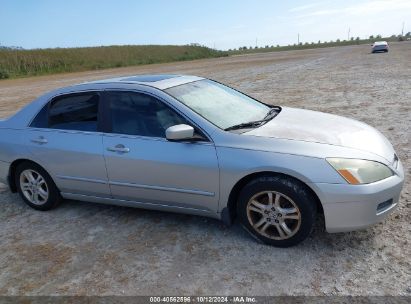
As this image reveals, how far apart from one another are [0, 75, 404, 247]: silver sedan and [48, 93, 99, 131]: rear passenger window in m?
0.01

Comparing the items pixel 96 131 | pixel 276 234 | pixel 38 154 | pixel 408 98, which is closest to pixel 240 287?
pixel 276 234

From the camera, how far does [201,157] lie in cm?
353

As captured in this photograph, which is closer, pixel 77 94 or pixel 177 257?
pixel 177 257

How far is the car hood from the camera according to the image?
3.48 meters

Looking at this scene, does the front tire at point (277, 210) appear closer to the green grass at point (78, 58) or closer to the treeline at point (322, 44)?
the green grass at point (78, 58)

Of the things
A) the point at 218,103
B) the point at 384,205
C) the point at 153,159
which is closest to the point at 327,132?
the point at 384,205

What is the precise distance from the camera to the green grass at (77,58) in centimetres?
3875

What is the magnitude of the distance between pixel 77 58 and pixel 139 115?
4473cm

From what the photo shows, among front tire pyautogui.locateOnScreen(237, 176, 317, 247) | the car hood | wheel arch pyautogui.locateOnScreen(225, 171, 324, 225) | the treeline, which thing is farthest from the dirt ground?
the treeline

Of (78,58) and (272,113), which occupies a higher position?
(272,113)

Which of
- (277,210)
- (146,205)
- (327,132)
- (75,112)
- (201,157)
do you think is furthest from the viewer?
(75,112)

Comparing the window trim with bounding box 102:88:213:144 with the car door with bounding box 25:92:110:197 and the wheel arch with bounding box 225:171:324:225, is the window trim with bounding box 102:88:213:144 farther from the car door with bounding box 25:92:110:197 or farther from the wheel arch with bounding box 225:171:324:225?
the wheel arch with bounding box 225:171:324:225

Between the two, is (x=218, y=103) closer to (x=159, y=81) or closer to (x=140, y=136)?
(x=159, y=81)

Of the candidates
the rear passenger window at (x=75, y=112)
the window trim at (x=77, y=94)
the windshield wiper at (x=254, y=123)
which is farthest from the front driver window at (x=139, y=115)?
the windshield wiper at (x=254, y=123)
